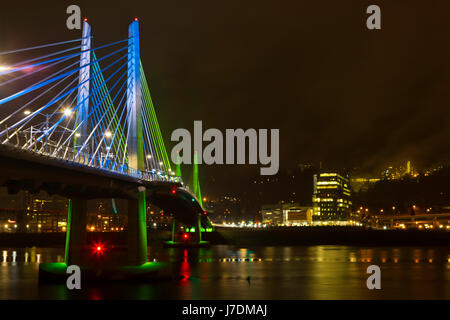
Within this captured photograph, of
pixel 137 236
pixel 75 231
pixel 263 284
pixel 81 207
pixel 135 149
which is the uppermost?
pixel 135 149

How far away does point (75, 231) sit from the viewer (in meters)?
36.7

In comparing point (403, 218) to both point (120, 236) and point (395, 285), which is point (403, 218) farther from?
point (395, 285)

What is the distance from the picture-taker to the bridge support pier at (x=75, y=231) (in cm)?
3672

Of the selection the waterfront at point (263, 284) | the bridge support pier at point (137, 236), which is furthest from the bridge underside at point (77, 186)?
the waterfront at point (263, 284)

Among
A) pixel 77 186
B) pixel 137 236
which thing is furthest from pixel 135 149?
pixel 77 186

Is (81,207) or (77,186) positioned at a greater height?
(77,186)

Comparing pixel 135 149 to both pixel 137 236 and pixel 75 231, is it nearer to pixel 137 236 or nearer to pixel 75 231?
pixel 137 236

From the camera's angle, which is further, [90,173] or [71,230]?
[71,230]

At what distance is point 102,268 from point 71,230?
127 inches

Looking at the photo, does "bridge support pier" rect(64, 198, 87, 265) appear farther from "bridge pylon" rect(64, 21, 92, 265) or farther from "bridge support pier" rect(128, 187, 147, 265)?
"bridge support pier" rect(128, 187, 147, 265)

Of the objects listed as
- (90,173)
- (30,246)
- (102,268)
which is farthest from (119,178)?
(30,246)

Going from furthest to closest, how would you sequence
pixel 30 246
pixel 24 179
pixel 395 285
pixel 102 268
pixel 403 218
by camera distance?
pixel 403 218 < pixel 30 246 < pixel 395 285 < pixel 102 268 < pixel 24 179

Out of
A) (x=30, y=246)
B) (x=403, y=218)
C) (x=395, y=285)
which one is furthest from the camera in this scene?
(x=403, y=218)
